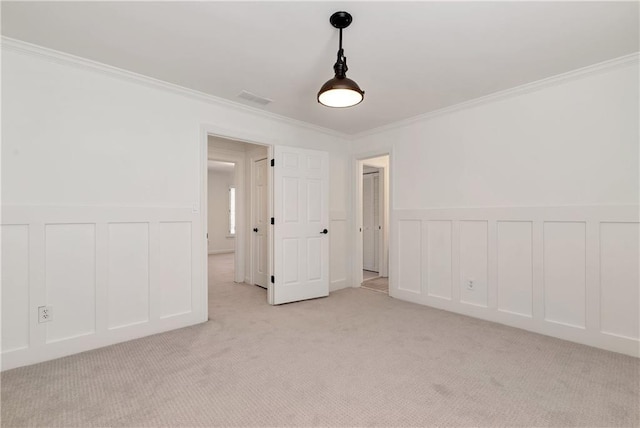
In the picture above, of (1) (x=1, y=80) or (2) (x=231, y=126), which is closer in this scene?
(1) (x=1, y=80)

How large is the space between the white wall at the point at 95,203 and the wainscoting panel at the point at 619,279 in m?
3.81

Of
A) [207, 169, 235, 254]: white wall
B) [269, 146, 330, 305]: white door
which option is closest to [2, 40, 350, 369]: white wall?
[269, 146, 330, 305]: white door

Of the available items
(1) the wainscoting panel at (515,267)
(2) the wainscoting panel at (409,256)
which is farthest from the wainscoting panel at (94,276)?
(1) the wainscoting panel at (515,267)

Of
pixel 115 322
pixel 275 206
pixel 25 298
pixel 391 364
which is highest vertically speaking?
pixel 275 206

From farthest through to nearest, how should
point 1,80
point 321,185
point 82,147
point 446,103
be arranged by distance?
point 321,185
point 446,103
point 82,147
point 1,80

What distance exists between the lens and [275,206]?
3938mm

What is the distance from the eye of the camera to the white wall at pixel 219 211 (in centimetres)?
939

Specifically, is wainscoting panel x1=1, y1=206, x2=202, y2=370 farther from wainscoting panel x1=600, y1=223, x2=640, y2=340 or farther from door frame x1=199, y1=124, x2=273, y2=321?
wainscoting panel x1=600, y1=223, x2=640, y2=340

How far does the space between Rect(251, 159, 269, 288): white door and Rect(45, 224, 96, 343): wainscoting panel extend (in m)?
2.52

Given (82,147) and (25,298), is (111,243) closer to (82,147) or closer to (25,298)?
(25,298)

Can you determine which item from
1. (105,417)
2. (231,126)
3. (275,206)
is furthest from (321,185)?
(105,417)

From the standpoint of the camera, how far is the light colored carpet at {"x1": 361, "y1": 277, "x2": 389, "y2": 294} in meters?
4.75

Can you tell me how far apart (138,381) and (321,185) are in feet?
9.96

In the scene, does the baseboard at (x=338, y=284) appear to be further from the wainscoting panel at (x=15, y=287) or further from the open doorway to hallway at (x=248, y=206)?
the wainscoting panel at (x=15, y=287)
